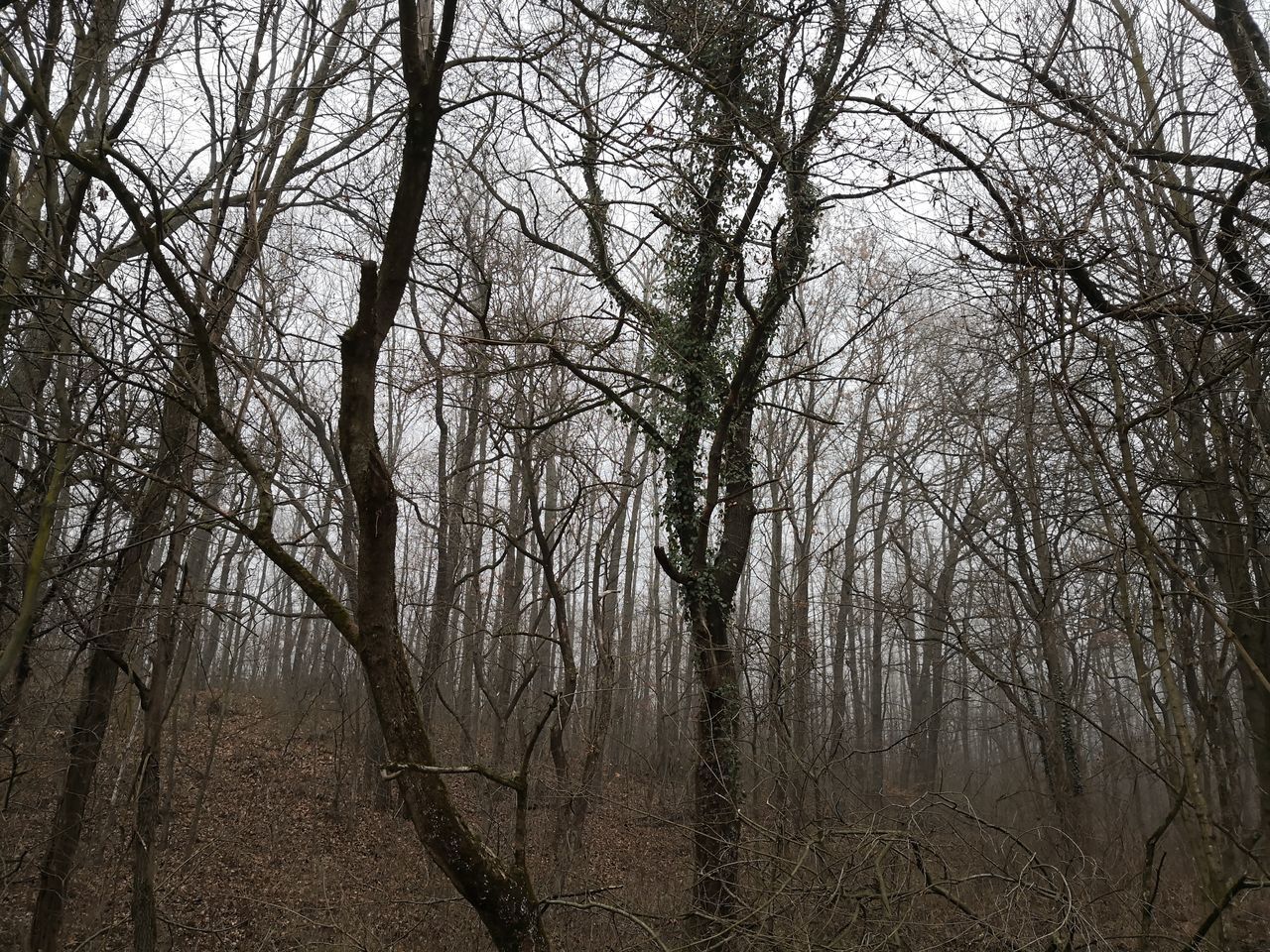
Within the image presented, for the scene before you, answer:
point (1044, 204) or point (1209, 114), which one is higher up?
point (1209, 114)

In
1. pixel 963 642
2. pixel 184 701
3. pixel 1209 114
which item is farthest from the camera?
pixel 184 701

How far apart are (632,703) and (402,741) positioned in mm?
13428

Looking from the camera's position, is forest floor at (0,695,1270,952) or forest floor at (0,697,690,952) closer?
forest floor at (0,695,1270,952)

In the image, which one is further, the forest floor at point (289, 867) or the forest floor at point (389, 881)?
the forest floor at point (289, 867)

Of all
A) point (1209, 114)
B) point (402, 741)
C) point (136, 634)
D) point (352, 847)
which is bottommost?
point (352, 847)

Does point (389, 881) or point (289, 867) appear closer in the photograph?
point (389, 881)

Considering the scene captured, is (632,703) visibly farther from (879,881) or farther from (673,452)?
(879,881)

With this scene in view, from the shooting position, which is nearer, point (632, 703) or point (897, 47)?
point (897, 47)

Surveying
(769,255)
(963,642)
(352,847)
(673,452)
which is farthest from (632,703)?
(769,255)

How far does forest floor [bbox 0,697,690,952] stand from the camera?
739 centimetres

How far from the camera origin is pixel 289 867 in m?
10.2

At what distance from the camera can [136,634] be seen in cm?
689

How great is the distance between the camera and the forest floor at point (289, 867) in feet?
24.2

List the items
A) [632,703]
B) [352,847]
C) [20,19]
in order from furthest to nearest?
[632,703]
[352,847]
[20,19]
